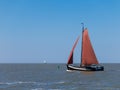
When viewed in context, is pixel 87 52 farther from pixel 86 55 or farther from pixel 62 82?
pixel 62 82

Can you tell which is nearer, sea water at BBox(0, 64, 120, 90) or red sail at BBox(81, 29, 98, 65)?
sea water at BBox(0, 64, 120, 90)

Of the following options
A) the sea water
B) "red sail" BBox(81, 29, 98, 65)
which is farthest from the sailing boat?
the sea water

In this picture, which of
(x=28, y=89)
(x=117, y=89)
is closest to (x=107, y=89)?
(x=117, y=89)

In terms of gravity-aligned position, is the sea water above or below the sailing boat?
below

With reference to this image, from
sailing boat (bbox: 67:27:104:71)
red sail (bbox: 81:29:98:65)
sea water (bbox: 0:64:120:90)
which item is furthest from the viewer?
sailing boat (bbox: 67:27:104:71)

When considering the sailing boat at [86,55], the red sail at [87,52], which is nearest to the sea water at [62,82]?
the sailing boat at [86,55]

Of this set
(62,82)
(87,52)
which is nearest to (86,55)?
(87,52)

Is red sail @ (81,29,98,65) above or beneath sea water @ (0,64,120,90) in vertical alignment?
above

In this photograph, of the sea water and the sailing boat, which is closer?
the sea water

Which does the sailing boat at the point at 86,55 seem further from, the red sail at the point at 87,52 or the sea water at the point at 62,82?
the sea water at the point at 62,82

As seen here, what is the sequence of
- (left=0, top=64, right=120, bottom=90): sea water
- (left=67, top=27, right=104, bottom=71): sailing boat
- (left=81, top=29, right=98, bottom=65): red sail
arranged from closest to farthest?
(left=0, top=64, right=120, bottom=90): sea water
(left=81, top=29, right=98, bottom=65): red sail
(left=67, top=27, right=104, bottom=71): sailing boat

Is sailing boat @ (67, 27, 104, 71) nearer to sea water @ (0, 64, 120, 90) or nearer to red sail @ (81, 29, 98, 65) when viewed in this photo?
red sail @ (81, 29, 98, 65)

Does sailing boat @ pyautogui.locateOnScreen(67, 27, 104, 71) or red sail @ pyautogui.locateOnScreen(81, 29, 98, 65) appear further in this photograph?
sailing boat @ pyautogui.locateOnScreen(67, 27, 104, 71)

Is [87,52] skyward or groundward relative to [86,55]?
skyward
